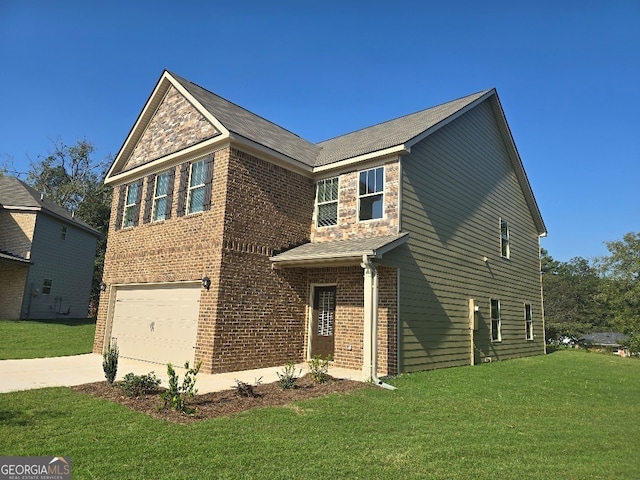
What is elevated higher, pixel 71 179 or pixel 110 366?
pixel 71 179

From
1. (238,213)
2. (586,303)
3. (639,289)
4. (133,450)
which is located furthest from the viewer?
(586,303)

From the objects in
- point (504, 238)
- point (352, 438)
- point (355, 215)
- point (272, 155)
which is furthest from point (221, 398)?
point (504, 238)

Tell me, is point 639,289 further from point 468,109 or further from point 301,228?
point 301,228

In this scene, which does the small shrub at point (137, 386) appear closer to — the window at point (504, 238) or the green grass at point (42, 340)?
the green grass at point (42, 340)

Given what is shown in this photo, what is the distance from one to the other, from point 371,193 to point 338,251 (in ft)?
7.39

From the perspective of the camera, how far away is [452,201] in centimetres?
1287

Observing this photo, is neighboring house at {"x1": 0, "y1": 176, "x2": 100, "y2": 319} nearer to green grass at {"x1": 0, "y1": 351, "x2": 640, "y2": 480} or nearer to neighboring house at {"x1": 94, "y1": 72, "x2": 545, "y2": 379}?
neighboring house at {"x1": 94, "y1": 72, "x2": 545, "y2": 379}

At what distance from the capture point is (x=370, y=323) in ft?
29.0

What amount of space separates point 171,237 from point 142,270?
1.72 meters

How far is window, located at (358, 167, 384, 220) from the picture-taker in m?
11.0

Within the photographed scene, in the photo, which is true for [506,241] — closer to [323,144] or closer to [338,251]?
[323,144]

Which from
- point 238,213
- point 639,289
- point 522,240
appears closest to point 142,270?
point 238,213

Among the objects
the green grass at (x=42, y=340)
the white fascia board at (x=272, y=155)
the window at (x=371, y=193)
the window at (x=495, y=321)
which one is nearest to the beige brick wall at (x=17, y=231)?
the green grass at (x=42, y=340)

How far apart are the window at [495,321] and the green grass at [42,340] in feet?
45.3
